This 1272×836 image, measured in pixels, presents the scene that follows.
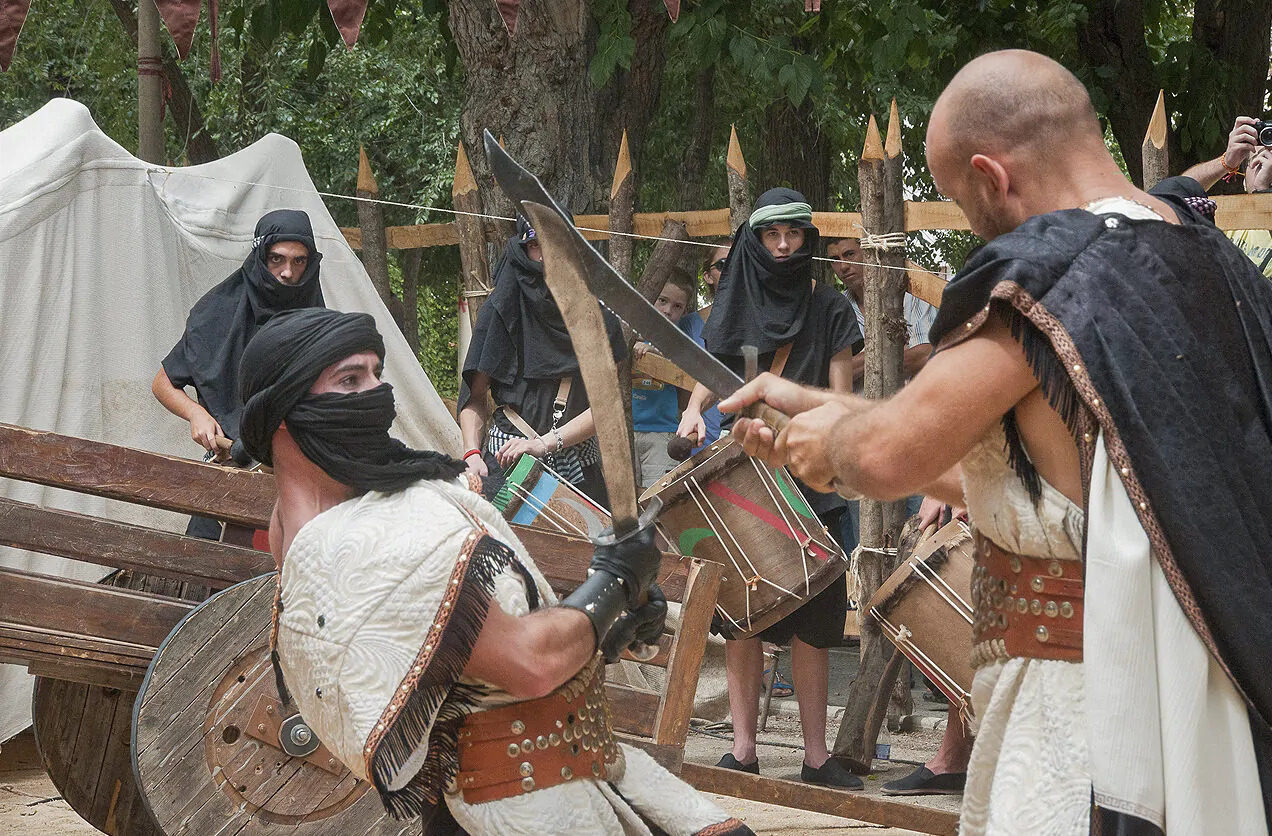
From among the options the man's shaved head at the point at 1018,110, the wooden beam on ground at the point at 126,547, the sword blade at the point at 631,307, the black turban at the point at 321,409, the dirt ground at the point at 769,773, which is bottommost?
the dirt ground at the point at 769,773

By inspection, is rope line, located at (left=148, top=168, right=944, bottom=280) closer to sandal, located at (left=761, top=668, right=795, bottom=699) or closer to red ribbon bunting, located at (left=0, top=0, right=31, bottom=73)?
red ribbon bunting, located at (left=0, top=0, right=31, bottom=73)

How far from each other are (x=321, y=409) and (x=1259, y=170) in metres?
3.72

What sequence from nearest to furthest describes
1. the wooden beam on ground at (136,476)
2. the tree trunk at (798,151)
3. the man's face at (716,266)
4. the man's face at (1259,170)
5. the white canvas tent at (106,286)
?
1. the wooden beam on ground at (136,476)
2. the man's face at (1259,170)
3. the white canvas tent at (106,286)
4. the man's face at (716,266)
5. the tree trunk at (798,151)

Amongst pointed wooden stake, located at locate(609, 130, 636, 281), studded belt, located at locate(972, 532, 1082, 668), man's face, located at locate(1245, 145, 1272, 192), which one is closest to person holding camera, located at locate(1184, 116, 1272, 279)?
man's face, located at locate(1245, 145, 1272, 192)

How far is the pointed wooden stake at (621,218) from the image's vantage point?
621 centimetres

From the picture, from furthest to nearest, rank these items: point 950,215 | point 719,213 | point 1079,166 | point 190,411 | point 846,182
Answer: point 846,182 → point 719,213 → point 950,215 → point 190,411 → point 1079,166

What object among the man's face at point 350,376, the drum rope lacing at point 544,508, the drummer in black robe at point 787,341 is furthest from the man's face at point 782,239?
the man's face at point 350,376

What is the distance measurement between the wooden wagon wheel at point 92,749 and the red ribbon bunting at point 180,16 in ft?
6.01

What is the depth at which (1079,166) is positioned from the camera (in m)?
2.12

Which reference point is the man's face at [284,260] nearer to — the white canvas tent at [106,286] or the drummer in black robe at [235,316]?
the drummer in black robe at [235,316]

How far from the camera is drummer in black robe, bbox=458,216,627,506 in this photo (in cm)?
559

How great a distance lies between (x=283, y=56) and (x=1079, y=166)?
38.5 ft

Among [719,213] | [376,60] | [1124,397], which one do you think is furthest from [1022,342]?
[376,60]

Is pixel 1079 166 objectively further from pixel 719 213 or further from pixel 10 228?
pixel 10 228
